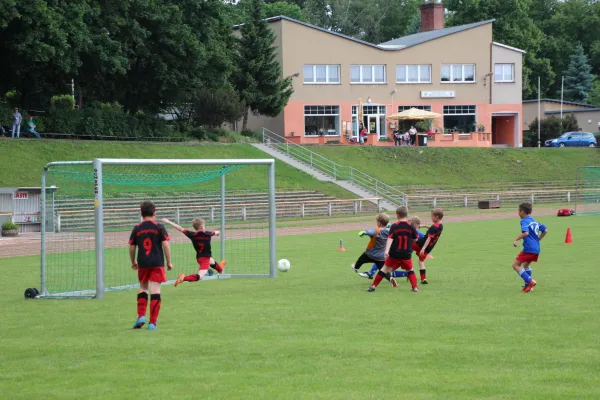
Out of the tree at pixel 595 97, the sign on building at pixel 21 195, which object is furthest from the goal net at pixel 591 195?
the tree at pixel 595 97

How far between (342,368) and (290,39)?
5822cm

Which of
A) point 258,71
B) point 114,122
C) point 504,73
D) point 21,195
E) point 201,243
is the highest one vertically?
point 504,73

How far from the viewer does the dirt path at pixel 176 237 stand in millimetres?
21656

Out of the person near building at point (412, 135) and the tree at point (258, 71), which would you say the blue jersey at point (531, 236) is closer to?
the tree at point (258, 71)

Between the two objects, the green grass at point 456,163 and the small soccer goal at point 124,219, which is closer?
the small soccer goal at point 124,219

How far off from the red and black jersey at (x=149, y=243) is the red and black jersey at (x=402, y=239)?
477cm

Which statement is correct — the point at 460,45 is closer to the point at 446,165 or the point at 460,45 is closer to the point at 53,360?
the point at 446,165

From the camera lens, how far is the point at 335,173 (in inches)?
2008

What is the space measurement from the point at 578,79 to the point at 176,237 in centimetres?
7775

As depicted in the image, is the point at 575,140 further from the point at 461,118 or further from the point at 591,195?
the point at 591,195

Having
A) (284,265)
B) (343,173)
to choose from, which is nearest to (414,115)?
(343,173)

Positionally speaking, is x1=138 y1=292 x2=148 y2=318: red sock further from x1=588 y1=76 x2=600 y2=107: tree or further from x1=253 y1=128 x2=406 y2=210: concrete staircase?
x1=588 y1=76 x2=600 y2=107: tree

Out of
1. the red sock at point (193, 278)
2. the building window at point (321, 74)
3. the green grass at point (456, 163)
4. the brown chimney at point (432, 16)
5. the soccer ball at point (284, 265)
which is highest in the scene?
the brown chimney at point (432, 16)

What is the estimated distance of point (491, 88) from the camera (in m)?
72.1
